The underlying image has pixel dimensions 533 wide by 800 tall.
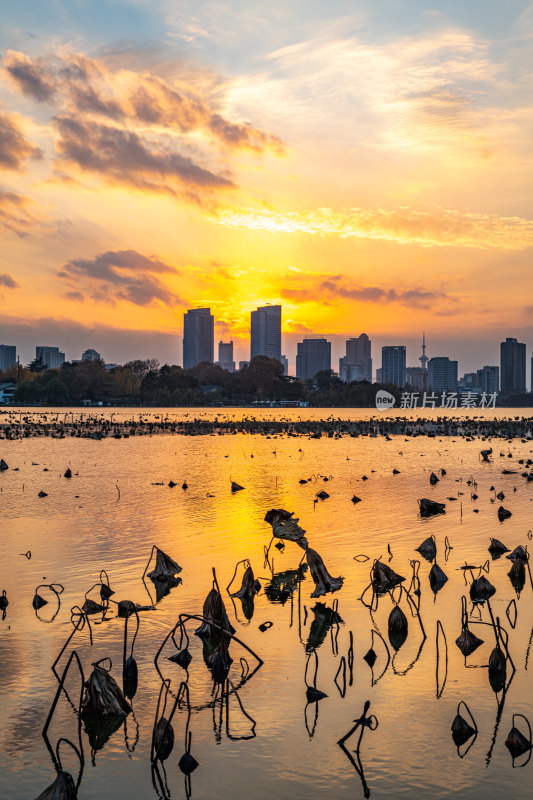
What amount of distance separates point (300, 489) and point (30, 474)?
14.1 metres

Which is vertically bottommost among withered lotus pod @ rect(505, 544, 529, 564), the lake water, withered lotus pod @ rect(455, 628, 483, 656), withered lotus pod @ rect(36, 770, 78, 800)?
the lake water

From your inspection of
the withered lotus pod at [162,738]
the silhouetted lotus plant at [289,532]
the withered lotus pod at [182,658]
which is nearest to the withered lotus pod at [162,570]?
the silhouetted lotus plant at [289,532]

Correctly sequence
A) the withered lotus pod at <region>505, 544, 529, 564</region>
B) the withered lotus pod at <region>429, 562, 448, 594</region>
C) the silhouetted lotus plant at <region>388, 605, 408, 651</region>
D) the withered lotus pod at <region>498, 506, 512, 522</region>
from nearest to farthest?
the silhouetted lotus plant at <region>388, 605, 408, 651</region>, the withered lotus pod at <region>429, 562, 448, 594</region>, the withered lotus pod at <region>505, 544, 529, 564</region>, the withered lotus pod at <region>498, 506, 512, 522</region>

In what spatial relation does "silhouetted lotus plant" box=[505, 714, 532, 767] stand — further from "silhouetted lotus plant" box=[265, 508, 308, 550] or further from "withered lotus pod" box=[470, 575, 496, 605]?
"silhouetted lotus plant" box=[265, 508, 308, 550]

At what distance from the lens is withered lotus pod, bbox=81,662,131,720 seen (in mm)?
8453

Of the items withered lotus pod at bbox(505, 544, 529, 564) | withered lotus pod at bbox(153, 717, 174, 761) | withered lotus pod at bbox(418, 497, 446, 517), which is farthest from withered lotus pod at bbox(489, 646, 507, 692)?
withered lotus pod at bbox(418, 497, 446, 517)

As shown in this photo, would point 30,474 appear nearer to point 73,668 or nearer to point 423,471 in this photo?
point 423,471

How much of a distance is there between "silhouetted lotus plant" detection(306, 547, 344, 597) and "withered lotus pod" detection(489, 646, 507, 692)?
4.28 metres

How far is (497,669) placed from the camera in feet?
31.9

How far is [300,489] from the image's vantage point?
2917cm

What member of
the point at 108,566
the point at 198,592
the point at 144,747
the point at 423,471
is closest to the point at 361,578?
the point at 198,592

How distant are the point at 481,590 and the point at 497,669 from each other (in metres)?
3.67

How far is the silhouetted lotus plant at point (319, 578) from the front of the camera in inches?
535

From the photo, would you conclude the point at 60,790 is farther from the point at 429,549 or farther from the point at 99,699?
the point at 429,549
